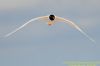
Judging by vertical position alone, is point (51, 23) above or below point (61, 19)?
below

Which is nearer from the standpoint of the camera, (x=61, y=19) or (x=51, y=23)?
(x=51, y=23)

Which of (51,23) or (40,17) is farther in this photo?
(40,17)

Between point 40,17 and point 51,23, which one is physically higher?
point 40,17

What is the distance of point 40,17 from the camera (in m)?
23.9

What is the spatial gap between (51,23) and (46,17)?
59.9 inches

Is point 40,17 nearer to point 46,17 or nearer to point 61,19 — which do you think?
point 46,17

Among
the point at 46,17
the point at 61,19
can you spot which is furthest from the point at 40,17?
the point at 61,19

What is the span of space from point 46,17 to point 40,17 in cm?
73

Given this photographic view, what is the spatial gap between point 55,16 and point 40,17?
1823mm

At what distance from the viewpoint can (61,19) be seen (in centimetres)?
2419

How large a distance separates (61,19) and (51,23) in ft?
7.37

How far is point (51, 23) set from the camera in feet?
Answer: 73.1

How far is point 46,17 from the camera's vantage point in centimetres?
2355
